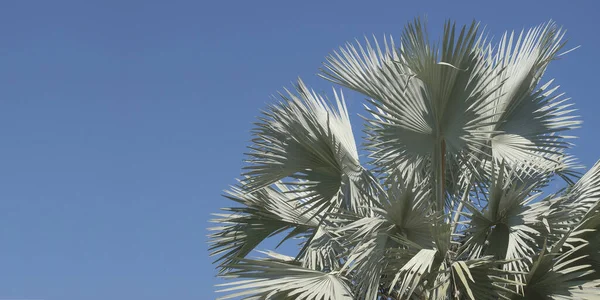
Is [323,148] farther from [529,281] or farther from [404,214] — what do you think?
[529,281]

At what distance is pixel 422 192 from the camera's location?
613cm

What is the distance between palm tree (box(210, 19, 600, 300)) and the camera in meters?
5.92

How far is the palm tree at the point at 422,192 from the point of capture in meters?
5.92

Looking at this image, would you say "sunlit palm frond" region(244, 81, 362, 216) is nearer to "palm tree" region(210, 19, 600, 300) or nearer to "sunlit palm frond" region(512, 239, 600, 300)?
"palm tree" region(210, 19, 600, 300)

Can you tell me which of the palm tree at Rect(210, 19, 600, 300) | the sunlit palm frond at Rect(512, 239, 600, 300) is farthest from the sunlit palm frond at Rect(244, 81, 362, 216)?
the sunlit palm frond at Rect(512, 239, 600, 300)

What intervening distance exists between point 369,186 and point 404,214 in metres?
0.89

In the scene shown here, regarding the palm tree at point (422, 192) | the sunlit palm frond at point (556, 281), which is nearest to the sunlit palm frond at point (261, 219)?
the palm tree at point (422, 192)

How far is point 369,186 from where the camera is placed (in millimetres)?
6926

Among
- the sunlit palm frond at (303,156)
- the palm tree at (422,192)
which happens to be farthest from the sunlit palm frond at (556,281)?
the sunlit palm frond at (303,156)

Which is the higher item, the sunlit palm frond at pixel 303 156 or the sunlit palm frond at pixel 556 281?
the sunlit palm frond at pixel 303 156

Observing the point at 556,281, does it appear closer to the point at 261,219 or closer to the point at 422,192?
the point at 422,192

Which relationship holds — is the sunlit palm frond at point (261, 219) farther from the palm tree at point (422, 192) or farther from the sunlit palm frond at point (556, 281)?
the sunlit palm frond at point (556, 281)

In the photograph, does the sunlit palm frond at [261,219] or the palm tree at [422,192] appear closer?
the palm tree at [422,192]

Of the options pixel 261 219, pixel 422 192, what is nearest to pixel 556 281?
pixel 422 192
